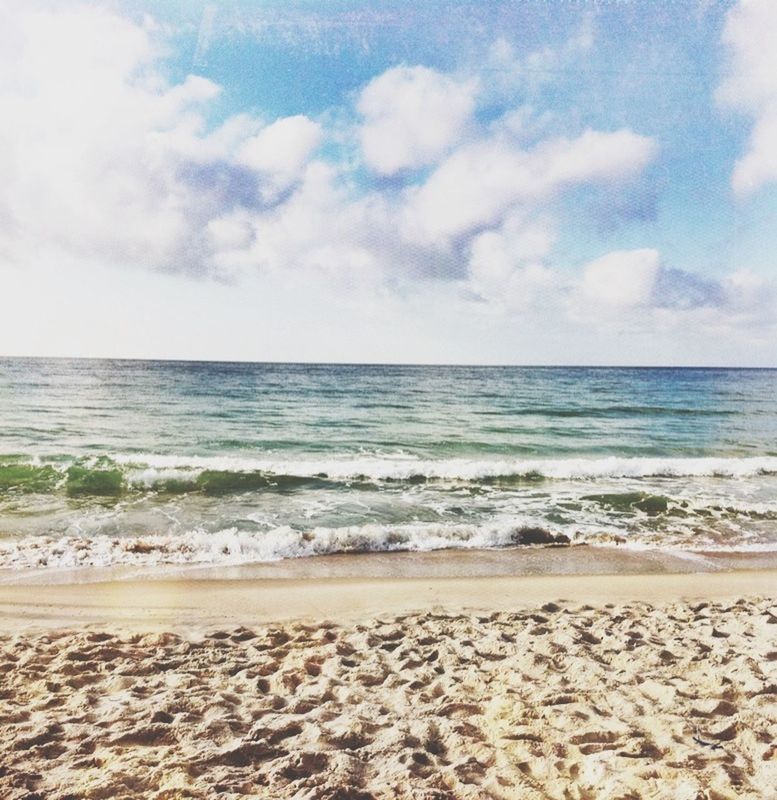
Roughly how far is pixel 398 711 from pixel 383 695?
284 mm

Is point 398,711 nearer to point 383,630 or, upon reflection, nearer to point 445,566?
point 383,630

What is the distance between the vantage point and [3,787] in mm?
2955

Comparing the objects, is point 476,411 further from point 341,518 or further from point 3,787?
point 3,787

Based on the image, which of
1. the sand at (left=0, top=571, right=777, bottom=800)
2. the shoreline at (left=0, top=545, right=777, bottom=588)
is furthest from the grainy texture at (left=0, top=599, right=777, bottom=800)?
the shoreline at (left=0, top=545, right=777, bottom=588)

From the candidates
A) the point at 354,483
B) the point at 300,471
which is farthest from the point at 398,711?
the point at 300,471

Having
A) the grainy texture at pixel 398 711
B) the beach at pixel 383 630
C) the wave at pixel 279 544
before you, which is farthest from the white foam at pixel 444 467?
the grainy texture at pixel 398 711

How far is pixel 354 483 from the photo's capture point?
1442cm

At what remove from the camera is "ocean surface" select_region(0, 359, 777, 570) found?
944 centimetres

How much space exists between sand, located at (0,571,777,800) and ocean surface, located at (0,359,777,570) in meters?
2.57

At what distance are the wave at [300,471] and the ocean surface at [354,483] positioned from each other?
0.23 feet

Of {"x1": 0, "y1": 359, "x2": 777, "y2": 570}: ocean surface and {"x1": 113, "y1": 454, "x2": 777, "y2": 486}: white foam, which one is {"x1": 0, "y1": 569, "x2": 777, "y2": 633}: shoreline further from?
{"x1": 113, "y1": 454, "x2": 777, "y2": 486}: white foam

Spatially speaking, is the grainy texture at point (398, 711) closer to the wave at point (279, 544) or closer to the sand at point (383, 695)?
the sand at point (383, 695)

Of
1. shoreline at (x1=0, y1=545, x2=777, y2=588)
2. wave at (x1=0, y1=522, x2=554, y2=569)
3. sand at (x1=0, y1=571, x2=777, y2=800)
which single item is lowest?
shoreline at (x1=0, y1=545, x2=777, y2=588)

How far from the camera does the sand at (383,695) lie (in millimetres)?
3152
